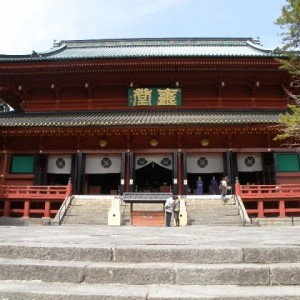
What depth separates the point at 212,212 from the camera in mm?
14188

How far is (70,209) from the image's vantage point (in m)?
Result: 14.8

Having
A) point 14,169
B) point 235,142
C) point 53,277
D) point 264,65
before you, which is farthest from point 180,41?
point 53,277

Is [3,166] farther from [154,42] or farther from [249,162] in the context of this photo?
[154,42]

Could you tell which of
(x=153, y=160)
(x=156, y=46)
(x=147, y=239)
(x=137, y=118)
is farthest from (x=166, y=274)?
(x=156, y=46)

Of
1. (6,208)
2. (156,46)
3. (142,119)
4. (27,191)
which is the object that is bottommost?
(6,208)

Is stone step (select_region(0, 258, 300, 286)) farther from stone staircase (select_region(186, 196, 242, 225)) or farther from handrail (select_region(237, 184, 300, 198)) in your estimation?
handrail (select_region(237, 184, 300, 198))

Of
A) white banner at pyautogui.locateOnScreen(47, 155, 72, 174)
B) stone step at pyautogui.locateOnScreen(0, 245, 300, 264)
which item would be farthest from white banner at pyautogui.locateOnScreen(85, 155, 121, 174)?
stone step at pyautogui.locateOnScreen(0, 245, 300, 264)

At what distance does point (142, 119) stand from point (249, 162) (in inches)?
265

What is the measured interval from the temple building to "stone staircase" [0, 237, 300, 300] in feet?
38.6

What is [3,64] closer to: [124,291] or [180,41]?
[180,41]

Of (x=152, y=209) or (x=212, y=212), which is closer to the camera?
(x=152, y=209)

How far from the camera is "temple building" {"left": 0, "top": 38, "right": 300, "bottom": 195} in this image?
16531 millimetres

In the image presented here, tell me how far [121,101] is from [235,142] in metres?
7.34

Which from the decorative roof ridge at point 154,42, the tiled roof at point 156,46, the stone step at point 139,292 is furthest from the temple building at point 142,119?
the stone step at point 139,292
